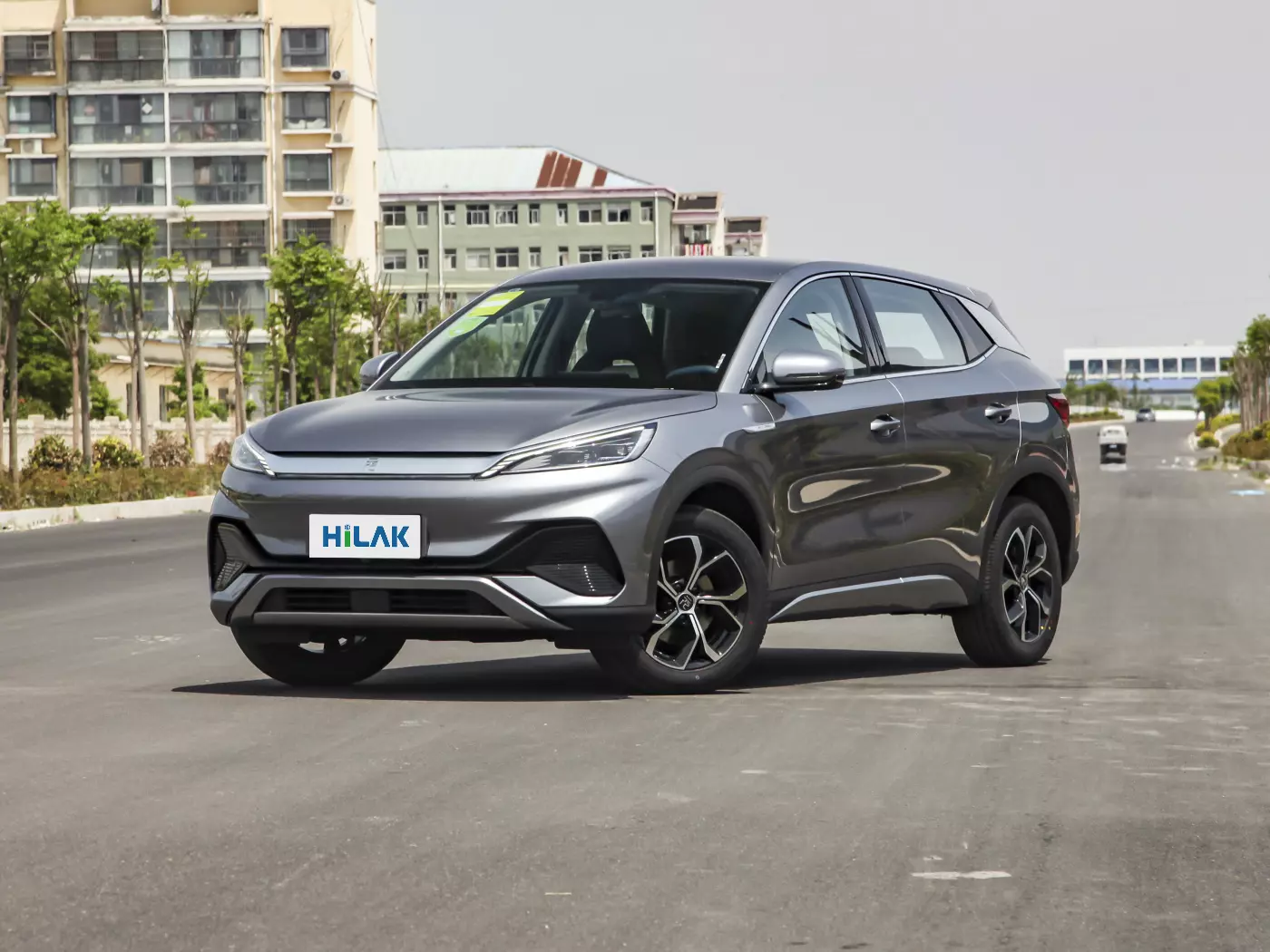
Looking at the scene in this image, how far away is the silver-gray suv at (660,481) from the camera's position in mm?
7777

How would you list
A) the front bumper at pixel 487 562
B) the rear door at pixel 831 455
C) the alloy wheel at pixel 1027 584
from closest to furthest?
the front bumper at pixel 487 562, the rear door at pixel 831 455, the alloy wheel at pixel 1027 584

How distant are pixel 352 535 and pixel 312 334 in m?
76.7

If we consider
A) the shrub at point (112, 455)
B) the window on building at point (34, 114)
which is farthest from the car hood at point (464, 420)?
the window on building at point (34, 114)

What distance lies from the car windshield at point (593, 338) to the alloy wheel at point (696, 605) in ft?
2.42

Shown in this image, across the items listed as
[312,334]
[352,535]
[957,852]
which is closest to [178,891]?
[957,852]

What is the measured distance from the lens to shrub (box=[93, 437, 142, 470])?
144 ft

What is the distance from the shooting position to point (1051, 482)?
10477 mm

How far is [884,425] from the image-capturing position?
30.0ft

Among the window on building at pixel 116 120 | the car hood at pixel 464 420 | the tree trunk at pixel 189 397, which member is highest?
the window on building at pixel 116 120

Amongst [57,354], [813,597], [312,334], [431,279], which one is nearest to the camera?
[813,597]

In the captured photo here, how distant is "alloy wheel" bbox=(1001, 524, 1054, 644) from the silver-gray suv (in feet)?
0.05

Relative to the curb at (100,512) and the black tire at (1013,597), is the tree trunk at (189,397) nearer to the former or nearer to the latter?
the curb at (100,512)

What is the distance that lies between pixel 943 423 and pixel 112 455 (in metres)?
37.5

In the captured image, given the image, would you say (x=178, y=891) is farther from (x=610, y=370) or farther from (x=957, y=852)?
(x=610, y=370)
